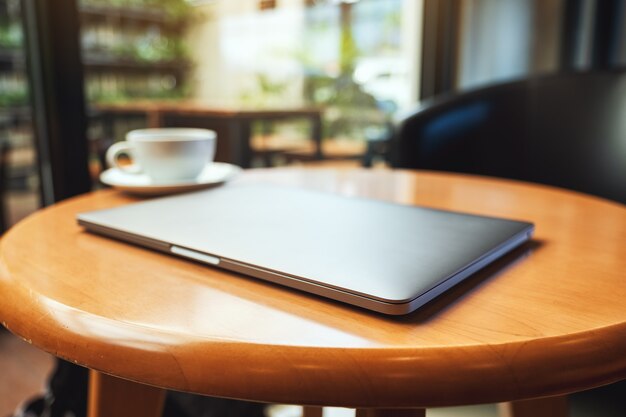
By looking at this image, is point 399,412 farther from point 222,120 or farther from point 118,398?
point 222,120

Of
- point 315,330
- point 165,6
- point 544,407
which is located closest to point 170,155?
point 315,330

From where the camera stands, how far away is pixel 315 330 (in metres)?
0.29

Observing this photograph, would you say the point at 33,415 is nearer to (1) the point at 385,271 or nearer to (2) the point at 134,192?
(2) the point at 134,192

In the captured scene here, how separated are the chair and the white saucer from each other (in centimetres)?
67

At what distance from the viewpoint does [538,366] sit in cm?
27

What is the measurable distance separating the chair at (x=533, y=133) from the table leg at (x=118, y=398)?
3.08ft

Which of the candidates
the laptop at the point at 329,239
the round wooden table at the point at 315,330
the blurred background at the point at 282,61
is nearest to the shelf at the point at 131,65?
the blurred background at the point at 282,61

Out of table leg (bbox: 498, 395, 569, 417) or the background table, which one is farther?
the background table

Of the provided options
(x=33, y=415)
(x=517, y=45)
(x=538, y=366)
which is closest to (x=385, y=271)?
(x=538, y=366)

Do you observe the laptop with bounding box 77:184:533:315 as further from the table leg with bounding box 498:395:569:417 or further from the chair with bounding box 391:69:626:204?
the chair with bounding box 391:69:626:204

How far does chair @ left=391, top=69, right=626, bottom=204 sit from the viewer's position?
117 centimetres

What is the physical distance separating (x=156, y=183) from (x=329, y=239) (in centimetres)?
33

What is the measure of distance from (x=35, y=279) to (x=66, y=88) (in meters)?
0.81

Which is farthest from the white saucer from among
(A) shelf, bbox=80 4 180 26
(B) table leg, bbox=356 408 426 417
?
(A) shelf, bbox=80 4 180 26
